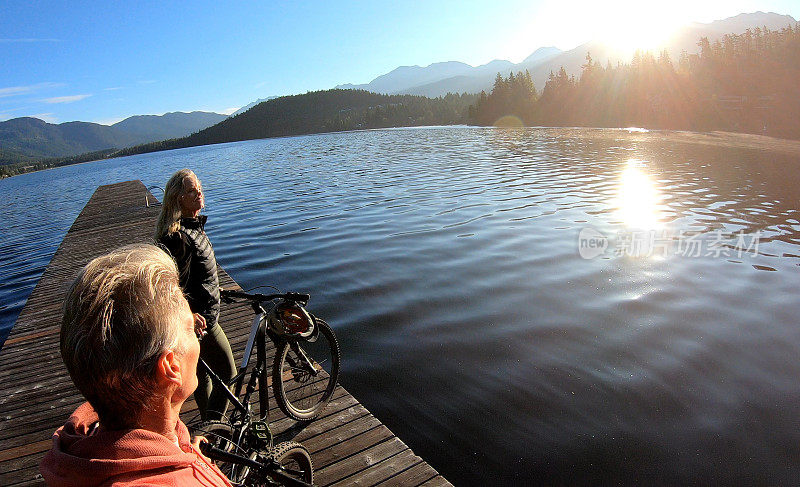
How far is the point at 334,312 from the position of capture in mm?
9750

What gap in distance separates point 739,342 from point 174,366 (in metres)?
9.04

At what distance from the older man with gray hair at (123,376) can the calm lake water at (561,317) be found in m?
4.67

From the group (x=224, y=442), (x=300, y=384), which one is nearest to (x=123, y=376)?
(x=224, y=442)

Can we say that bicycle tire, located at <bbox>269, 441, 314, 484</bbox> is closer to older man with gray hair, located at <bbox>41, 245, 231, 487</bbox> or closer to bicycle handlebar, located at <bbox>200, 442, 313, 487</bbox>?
bicycle handlebar, located at <bbox>200, 442, 313, 487</bbox>

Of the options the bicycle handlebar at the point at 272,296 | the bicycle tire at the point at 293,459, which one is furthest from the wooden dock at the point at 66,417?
the bicycle handlebar at the point at 272,296

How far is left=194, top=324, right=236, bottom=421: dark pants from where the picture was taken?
4254 mm

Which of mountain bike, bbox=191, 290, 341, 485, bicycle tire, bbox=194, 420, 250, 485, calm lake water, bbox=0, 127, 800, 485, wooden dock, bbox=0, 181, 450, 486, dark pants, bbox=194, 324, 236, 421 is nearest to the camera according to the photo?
bicycle tire, bbox=194, 420, 250, 485

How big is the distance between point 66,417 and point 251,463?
4.38 meters

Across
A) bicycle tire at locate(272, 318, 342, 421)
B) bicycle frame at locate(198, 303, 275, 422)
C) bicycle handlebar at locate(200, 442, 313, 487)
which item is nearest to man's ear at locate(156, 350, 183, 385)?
bicycle handlebar at locate(200, 442, 313, 487)

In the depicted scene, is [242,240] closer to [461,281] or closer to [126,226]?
[126,226]

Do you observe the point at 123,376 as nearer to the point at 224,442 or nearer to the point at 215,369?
the point at 224,442

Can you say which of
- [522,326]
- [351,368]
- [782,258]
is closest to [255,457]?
[351,368]

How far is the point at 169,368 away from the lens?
1.51 meters

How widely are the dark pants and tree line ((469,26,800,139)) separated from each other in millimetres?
57691
